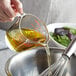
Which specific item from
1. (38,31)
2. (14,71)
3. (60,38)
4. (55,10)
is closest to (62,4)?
(55,10)

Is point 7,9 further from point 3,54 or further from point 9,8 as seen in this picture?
point 3,54

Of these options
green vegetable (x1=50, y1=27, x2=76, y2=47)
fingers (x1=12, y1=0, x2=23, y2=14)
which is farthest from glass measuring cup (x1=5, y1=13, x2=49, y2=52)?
green vegetable (x1=50, y1=27, x2=76, y2=47)

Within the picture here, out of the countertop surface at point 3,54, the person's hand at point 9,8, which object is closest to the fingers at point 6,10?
the person's hand at point 9,8

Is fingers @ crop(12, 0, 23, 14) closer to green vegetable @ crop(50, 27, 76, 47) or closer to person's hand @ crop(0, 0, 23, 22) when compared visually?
person's hand @ crop(0, 0, 23, 22)

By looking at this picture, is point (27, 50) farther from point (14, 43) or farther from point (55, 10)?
point (55, 10)

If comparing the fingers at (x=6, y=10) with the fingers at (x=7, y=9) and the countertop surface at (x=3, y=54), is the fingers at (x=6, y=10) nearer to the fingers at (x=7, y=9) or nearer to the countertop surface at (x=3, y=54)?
the fingers at (x=7, y=9)

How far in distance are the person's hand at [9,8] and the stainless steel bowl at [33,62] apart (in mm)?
93

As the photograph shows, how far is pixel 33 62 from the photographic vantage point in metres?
0.61

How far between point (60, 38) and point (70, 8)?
0.25 meters

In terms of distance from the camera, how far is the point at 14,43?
629mm

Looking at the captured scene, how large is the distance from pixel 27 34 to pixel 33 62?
7 centimetres

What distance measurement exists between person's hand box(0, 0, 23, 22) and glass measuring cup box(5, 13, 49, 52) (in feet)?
0.06

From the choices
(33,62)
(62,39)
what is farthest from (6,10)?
(62,39)

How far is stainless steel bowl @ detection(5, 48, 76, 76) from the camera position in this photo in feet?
1.89
